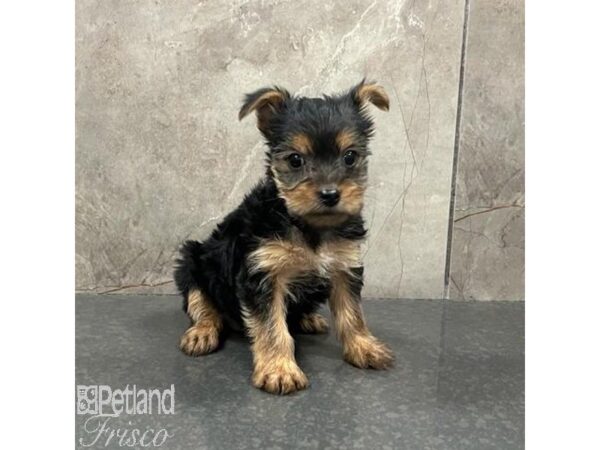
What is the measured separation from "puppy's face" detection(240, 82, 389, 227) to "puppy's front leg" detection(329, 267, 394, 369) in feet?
1.37

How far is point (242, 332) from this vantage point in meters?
3.29

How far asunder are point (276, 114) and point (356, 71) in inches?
49.7

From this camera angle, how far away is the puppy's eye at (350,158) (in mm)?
2547

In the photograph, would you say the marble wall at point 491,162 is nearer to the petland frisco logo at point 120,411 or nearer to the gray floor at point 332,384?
the gray floor at point 332,384

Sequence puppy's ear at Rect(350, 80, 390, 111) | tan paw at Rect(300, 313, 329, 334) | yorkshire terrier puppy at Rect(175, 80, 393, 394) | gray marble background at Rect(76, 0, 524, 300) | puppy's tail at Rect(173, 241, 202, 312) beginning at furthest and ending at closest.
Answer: gray marble background at Rect(76, 0, 524, 300), tan paw at Rect(300, 313, 329, 334), puppy's tail at Rect(173, 241, 202, 312), puppy's ear at Rect(350, 80, 390, 111), yorkshire terrier puppy at Rect(175, 80, 393, 394)

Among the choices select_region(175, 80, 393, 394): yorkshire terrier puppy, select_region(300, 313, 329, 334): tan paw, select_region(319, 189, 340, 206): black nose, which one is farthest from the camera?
select_region(300, 313, 329, 334): tan paw

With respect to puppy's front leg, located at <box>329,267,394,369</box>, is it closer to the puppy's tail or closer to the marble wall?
the puppy's tail

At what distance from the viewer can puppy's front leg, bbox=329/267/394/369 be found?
280 cm

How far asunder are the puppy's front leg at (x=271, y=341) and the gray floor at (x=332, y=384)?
0.08m

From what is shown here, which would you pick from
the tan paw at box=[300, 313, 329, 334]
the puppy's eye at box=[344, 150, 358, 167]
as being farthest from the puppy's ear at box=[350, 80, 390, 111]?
the tan paw at box=[300, 313, 329, 334]

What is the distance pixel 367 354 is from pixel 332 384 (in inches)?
11.2

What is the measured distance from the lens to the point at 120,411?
233 cm

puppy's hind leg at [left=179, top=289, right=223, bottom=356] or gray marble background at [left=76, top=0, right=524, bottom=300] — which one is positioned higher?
gray marble background at [left=76, top=0, right=524, bottom=300]

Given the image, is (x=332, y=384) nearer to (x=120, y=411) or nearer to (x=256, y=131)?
(x=120, y=411)
